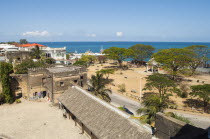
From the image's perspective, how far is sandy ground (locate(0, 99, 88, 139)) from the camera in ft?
71.3

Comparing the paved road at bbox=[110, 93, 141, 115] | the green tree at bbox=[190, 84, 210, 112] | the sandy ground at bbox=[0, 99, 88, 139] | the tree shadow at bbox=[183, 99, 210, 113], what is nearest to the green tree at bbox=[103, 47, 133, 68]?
the paved road at bbox=[110, 93, 141, 115]

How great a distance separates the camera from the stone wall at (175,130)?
34.0 feet

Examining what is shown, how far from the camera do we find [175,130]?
11.4 meters

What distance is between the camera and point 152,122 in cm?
1753

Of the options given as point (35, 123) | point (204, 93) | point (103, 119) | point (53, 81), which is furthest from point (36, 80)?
point (204, 93)

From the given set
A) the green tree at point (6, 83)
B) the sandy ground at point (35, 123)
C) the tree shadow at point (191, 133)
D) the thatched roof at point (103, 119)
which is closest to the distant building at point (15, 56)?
the green tree at point (6, 83)

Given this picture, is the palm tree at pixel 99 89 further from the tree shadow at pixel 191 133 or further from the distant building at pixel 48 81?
the tree shadow at pixel 191 133

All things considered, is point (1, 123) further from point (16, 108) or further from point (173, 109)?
point (173, 109)

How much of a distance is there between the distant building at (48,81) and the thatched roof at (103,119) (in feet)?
18.9

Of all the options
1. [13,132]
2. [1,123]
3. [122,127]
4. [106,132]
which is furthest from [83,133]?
[1,123]

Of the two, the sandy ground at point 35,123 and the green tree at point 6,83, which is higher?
the green tree at point 6,83

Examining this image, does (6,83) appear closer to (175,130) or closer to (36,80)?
(36,80)

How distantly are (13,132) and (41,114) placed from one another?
19.3 ft

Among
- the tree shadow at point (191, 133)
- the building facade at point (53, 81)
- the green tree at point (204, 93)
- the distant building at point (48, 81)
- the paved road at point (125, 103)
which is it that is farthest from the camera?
the paved road at point (125, 103)
